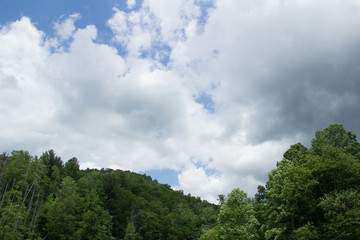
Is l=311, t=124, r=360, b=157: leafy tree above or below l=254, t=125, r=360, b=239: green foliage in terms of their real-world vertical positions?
above

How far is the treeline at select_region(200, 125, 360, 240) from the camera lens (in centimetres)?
2647

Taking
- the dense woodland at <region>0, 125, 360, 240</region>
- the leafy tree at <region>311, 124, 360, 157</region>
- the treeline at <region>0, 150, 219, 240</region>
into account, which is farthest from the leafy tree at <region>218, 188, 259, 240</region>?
the treeline at <region>0, 150, 219, 240</region>

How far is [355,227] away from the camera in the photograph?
2530 cm

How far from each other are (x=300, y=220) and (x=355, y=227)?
26.0 feet

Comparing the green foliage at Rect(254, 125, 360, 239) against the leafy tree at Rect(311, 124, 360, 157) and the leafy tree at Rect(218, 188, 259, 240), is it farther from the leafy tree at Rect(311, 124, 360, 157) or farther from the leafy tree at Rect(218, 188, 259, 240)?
the leafy tree at Rect(218, 188, 259, 240)

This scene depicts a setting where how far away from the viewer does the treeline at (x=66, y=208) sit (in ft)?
164

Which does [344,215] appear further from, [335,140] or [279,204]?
[335,140]

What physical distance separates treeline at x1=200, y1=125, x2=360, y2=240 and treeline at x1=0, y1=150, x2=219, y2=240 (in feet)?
101

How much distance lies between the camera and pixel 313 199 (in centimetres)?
3072

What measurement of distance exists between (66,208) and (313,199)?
44708mm

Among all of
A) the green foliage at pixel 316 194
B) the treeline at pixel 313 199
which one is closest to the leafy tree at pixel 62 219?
the treeline at pixel 313 199

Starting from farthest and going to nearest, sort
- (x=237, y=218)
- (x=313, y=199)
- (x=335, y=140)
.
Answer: (x=237, y=218)
(x=335, y=140)
(x=313, y=199)

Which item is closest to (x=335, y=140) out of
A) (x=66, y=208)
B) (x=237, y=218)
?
(x=237, y=218)

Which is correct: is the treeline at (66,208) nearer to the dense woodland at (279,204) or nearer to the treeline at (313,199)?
the dense woodland at (279,204)
